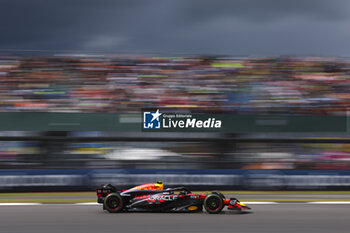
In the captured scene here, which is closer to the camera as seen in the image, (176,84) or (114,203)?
(114,203)

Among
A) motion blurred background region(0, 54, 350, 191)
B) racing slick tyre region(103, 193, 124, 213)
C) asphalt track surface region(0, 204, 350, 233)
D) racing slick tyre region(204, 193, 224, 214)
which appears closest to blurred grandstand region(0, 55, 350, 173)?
motion blurred background region(0, 54, 350, 191)

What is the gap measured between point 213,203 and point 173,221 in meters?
1.01

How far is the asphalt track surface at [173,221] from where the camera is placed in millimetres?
7430

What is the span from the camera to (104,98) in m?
15.6

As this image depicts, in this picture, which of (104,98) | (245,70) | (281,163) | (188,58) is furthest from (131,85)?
(281,163)

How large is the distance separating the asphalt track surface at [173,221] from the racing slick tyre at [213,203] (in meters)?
0.12

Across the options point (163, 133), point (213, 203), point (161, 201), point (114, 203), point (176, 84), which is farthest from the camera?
point (176, 84)

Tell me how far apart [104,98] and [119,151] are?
2.09m

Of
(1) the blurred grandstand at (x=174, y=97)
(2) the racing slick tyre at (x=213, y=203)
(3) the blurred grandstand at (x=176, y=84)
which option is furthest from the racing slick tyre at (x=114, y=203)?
(3) the blurred grandstand at (x=176, y=84)

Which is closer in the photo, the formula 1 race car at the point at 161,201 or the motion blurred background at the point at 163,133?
the formula 1 race car at the point at 161,201

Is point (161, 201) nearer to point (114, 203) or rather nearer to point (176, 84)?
point (114, 203)

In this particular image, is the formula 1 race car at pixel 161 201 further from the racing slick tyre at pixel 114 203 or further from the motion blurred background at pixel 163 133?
the motion blurred background at pixel 163 133

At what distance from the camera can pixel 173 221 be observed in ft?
26.3

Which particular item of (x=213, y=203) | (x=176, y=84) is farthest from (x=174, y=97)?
(x=213, y=203)
